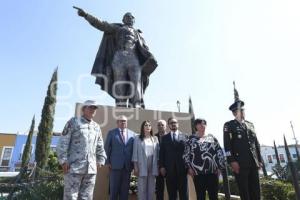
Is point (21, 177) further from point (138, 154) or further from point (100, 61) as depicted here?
point (100, 61)

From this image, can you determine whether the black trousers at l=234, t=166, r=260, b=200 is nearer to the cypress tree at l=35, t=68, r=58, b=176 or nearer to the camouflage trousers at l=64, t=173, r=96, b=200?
the camouflage trousers at l=64, t=173, r=96, b=200

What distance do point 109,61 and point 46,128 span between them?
19562 mm

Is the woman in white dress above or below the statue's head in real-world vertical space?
below

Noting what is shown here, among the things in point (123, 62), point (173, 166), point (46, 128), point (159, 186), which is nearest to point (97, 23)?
point (123, 62)

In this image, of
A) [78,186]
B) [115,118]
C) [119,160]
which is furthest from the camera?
[115,118]

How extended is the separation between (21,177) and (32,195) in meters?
0.51

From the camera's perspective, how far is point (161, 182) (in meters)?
4.15

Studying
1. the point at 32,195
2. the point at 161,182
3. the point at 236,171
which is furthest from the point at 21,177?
the point at 236,171

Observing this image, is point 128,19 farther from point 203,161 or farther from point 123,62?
point 203,161

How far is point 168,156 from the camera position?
3.97 m

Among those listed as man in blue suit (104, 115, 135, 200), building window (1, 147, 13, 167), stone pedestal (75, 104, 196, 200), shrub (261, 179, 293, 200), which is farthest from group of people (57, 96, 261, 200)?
building window (1, 147, 13, 167)

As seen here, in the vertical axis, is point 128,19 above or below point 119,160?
above

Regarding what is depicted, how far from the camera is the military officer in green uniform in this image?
362 centimetres

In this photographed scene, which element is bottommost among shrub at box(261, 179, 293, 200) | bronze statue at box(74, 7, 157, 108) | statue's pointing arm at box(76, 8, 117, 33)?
shrub at box(261, 179, 293, 200)
